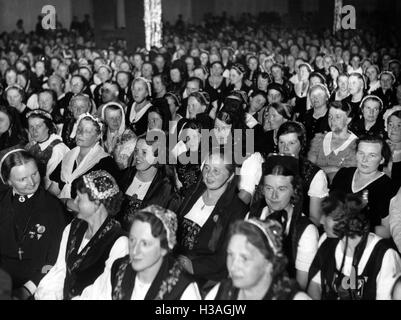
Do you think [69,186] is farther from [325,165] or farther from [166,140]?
[325,165]

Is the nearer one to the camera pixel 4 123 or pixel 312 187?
pixel 312 187

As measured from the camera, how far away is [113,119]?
7062 millimetres

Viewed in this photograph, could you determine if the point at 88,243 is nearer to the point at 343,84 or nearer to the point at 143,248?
the point at 143,248

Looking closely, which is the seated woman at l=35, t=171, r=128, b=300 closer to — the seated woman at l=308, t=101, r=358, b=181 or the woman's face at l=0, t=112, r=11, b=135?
the seated woman at l=308, t=101, r=358, b=181

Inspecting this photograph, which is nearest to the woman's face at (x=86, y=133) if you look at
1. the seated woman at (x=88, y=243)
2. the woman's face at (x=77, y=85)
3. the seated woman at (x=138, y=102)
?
the seated woman at (x=88, y=243)

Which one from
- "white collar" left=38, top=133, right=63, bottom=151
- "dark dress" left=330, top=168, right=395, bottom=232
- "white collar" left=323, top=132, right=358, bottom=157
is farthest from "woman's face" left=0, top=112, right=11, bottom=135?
"dark dress" left=330, top=168, right=395, bottom=232

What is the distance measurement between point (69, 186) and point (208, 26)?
2322cm

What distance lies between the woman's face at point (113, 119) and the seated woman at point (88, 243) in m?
3.06

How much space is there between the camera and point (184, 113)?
8.59 m

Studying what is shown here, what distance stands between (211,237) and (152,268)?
3.36 feet

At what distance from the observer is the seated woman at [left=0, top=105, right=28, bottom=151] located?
21.7 ft

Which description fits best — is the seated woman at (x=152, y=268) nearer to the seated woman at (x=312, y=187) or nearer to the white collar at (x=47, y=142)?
the seated woman at (x=312, y=187)

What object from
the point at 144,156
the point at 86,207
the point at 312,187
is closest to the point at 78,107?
the point at 144,156

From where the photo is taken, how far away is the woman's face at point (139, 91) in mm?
8570
